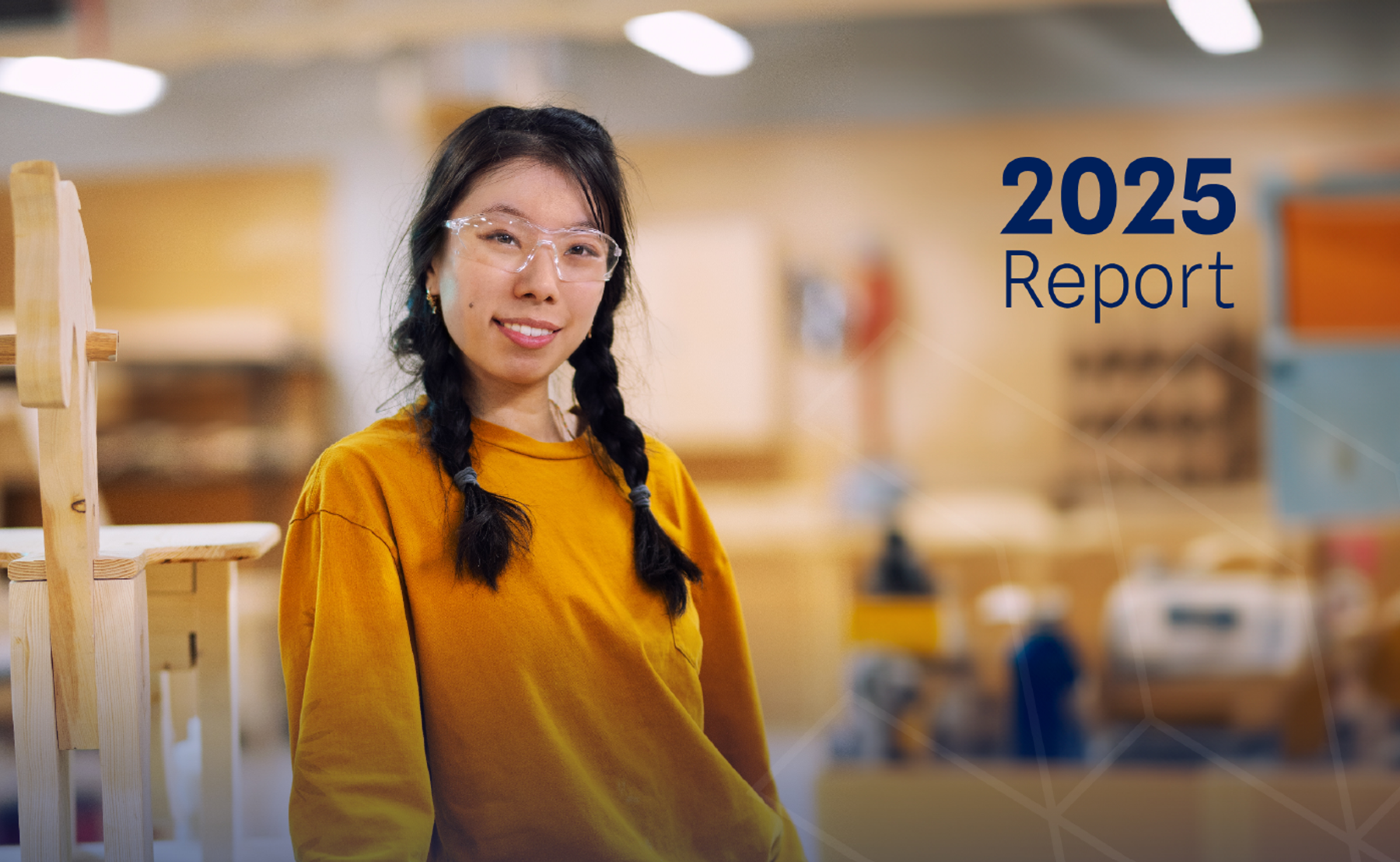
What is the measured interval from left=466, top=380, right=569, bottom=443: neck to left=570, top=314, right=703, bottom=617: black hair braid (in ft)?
0.13

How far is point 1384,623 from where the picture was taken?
2.91 m

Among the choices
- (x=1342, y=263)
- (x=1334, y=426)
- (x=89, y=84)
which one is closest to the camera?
(x=1334, y=426)

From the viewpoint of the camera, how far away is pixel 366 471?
87cm

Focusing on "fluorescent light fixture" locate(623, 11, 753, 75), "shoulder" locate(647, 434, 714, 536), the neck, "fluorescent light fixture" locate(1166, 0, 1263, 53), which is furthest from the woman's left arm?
"fluorescent light fixture" locate(623, 11, 753, 75)

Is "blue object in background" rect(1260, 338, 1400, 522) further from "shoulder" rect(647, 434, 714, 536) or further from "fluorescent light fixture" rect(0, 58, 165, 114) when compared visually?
"fluorescent light fixture" rect(0, 58, 165, 114)

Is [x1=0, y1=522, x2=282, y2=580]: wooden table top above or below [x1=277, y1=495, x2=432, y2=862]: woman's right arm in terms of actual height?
above

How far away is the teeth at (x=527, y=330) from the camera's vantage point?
0.90 m

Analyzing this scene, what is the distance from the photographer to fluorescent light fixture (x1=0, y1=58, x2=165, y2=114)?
3.49 metres

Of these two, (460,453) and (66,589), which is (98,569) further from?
(460,453)

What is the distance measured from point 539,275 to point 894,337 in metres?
3.62

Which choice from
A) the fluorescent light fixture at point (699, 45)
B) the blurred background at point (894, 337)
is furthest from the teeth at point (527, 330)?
the fluorescent light fixture at point (699, 45)

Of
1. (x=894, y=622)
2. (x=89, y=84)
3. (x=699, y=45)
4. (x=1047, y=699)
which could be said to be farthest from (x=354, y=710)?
(x=89, y=84)

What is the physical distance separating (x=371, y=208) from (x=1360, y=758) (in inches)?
128

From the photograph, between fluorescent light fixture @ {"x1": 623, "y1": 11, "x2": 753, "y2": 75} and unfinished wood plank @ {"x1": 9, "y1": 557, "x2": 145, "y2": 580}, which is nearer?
unfinished wood plank @ {"x1": 9, "y1": 557, "x2": 145, "y2": 580}
